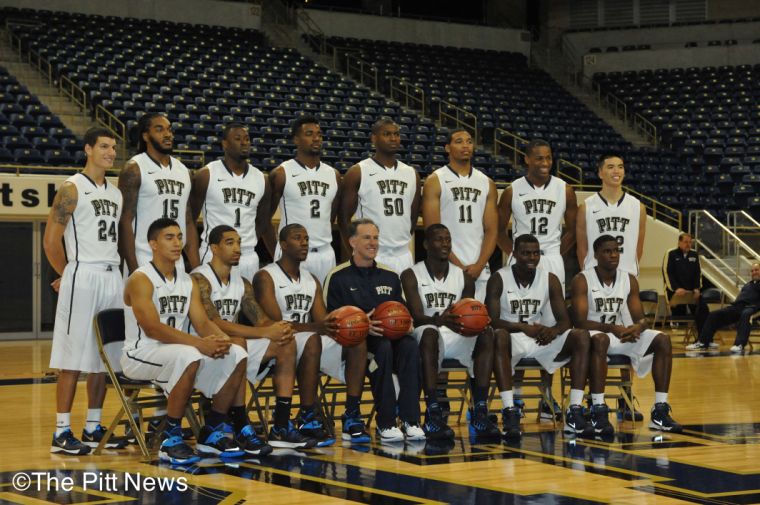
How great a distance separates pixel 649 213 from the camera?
858 inches

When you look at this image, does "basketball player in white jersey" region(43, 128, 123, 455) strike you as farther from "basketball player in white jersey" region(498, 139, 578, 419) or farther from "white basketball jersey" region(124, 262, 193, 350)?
"basketball player in white jersey" region(498, 139, 578, 419)

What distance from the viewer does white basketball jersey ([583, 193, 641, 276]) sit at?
870 centimetres

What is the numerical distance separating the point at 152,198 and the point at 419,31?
2161 centimetres

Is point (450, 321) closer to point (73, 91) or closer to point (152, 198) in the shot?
point (152, 198)

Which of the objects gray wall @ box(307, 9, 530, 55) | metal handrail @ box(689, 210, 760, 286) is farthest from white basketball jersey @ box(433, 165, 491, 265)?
gray wall @ box(307, 9, 530, 55)

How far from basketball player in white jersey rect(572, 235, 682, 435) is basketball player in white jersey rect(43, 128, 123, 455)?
10.6 ft

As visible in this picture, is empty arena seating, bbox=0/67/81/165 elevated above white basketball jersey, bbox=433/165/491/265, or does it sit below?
above

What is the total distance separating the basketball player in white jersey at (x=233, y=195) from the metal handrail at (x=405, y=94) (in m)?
16.8

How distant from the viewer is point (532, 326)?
798 cm

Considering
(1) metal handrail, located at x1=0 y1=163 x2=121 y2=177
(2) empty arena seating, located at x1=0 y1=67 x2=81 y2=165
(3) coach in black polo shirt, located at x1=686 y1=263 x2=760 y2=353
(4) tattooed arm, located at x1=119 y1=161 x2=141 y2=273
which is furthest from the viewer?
(2) empty arena seating, located at x1=0 y1=67 x2=81 y2=165

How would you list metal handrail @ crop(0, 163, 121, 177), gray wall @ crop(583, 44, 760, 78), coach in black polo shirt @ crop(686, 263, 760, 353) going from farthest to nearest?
1. gray wall @ crop(583, 44, 760, 78)
2. metal handrail @ crop(0, 163, 121, 177)
3. coach in black polo shirt @ crop(686, 263, 760, 353)

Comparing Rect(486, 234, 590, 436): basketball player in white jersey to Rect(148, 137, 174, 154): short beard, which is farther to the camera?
Rect(486, 234, 590, 436): basketball player in white jersey

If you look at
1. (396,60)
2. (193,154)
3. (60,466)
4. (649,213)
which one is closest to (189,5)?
(396,60)

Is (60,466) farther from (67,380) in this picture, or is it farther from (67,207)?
(67,207)
